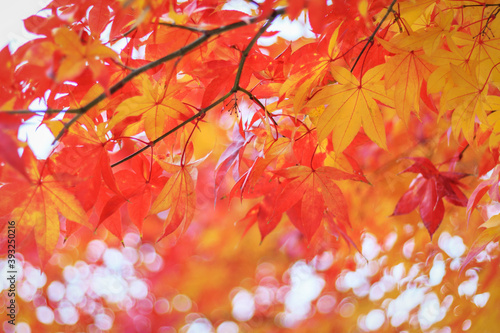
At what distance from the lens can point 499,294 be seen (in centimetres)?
166

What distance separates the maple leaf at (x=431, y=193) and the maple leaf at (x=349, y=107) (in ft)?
1.11

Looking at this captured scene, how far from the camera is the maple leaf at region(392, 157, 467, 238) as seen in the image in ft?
3.47

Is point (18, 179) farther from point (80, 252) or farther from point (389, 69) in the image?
point (80, 252)

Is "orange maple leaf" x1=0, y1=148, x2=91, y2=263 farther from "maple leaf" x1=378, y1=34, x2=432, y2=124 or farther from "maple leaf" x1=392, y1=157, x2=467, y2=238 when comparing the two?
"maple leaf" x1=392, y1=157, x2=467, y2=238

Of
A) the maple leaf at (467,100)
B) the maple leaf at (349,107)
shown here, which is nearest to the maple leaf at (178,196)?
the maple leaf at (349,107)

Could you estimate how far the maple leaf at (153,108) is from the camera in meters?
0.72

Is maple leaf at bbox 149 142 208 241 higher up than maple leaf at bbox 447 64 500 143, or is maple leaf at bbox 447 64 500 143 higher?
maple leaf at bbox 447 64 500 143

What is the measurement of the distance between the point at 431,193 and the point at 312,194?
454 mm

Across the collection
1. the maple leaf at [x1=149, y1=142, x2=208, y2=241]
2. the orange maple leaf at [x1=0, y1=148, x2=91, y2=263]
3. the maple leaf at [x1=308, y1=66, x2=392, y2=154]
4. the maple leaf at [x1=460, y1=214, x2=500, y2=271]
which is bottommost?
the maple leaf at [x1=460, y1=214, x2=500, y2=271]

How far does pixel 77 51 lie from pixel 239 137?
481 millimetres

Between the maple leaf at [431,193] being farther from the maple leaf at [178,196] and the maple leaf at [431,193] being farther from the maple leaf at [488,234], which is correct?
the maple leaf at [178,196]

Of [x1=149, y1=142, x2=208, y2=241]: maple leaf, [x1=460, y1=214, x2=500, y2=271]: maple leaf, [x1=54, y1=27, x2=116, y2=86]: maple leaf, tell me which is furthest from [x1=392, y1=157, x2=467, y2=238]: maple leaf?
[x1=54, y1=27, x2=116, y2=86]: maple leaf

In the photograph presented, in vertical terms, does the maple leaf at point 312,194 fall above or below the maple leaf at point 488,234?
above

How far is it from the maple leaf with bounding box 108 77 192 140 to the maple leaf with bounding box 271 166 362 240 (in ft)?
0.83
